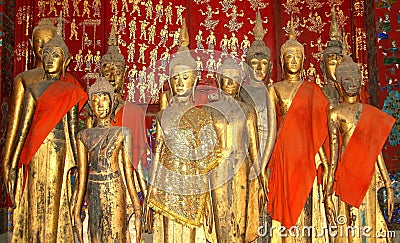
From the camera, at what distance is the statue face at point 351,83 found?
213 inches

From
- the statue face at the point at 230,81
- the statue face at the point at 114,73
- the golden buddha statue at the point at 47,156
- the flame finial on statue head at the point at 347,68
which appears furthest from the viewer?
the statue face at the point at 114,73

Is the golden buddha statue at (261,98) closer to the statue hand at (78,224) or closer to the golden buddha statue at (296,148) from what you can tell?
the golden buddha statue at (296,148)

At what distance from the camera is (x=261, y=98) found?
229 inches

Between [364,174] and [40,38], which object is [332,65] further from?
[40,38]

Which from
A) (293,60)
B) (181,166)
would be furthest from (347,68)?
(181,166)

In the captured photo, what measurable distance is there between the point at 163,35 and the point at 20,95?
2.33 metres

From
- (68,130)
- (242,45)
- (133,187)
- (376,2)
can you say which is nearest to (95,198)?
(133,187)

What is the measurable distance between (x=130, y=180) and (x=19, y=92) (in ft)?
5.49

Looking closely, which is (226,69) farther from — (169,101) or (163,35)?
(163,35)

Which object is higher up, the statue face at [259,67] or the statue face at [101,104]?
the statue face at [259,67]

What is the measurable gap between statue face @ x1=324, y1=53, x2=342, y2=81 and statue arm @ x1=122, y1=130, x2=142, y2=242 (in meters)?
2.47

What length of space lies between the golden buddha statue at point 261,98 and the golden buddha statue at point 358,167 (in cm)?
63

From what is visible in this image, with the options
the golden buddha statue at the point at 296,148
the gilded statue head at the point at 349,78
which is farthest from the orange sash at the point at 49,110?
the gilded statue head at the point at 349,78

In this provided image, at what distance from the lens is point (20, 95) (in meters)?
5.70
